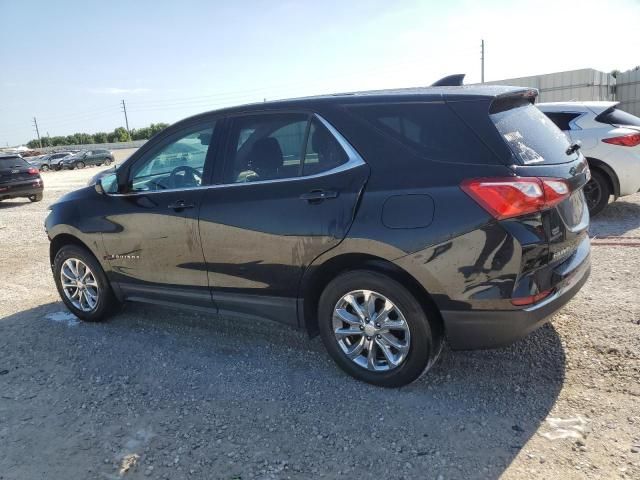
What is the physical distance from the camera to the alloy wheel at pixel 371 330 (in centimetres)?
307

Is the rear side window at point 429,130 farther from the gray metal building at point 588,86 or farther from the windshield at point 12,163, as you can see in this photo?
the gray metal building at point 588,86

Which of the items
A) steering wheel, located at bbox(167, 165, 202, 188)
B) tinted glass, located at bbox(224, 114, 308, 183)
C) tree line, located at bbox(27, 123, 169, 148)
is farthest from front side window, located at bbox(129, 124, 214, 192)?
tree line, located at bbox(27, 123, 169, 148)

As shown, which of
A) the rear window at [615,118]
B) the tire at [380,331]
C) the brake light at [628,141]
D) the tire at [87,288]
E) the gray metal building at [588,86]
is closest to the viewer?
the tire at [380,331]

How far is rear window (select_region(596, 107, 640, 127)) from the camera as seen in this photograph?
7.04 meters

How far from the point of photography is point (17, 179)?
1435cm

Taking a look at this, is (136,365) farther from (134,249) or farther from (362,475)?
(362,475)

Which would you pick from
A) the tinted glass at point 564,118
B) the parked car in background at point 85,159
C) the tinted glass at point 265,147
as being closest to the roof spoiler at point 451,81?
the tinted glass at point 265,147

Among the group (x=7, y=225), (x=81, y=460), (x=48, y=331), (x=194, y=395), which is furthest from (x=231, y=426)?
(x=7, y=225)

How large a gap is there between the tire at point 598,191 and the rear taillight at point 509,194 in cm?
511

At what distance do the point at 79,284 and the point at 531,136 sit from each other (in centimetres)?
400

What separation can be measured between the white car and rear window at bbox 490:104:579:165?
398 centimetres

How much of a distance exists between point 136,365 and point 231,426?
122 cm

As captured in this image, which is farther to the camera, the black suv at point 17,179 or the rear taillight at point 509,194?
the black suv at point 17,179

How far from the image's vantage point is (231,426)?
2.96 m
